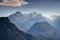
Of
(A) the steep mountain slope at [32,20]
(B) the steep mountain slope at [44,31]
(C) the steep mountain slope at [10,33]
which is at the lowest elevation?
(C) the steep mountain slope at [10,33]

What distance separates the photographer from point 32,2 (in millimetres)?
2203

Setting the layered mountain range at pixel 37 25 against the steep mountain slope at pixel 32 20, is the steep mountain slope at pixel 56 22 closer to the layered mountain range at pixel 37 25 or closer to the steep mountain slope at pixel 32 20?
the layered mountain range at pixel 37 25

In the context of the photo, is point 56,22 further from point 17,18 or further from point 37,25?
point 17,18

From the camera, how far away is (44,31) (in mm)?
2156

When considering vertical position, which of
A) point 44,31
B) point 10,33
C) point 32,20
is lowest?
point 10,33

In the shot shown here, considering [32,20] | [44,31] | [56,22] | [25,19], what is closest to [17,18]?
[25,19]

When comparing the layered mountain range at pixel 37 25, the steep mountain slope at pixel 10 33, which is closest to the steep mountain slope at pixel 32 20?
the layered mountain range at pixel 37 25

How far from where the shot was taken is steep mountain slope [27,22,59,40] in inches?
84.0

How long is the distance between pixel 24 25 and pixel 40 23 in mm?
240

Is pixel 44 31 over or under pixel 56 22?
under

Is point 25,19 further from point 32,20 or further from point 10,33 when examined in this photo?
point 10,33

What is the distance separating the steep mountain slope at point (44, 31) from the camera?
2.13 metres

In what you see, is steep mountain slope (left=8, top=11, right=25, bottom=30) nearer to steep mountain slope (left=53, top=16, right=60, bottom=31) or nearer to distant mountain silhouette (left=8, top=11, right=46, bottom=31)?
distant mountain silhouette (left=8, top=11, right=46, bottom=31)

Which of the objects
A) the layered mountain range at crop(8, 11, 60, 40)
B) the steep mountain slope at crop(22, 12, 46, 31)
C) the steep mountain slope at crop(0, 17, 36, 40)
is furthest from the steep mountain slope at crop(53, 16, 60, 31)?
the steep mountain slope at crop(0, 17, 36, 40)
